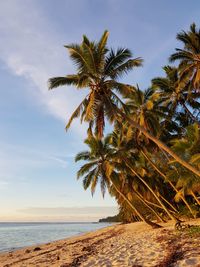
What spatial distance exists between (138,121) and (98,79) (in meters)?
10.4

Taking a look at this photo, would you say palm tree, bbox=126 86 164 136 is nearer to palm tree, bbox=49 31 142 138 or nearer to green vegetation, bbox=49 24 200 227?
green vegetation, bbox=49 24 200 227

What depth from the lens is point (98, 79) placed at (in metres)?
17.2

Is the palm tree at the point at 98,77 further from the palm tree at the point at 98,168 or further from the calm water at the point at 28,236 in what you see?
the calm water at the point at 28,236

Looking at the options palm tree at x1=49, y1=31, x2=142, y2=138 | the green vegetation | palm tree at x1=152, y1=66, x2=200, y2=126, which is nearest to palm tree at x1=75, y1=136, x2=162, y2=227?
the green vegetation

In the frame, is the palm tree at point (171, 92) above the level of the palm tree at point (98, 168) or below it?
above

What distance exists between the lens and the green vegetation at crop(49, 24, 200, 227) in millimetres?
17328

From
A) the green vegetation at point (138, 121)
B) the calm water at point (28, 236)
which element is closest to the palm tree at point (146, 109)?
the green vegetation at point (138, 121)

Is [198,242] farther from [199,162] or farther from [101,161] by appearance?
[101,161]

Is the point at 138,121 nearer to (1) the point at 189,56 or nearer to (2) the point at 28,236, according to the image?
(1) the point at 189,56

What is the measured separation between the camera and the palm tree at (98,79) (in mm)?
17125

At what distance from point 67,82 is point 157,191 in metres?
22.7

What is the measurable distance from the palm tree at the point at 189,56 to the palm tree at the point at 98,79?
7.56m

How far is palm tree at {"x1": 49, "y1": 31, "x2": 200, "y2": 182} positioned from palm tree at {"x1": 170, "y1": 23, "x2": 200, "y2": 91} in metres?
7.56

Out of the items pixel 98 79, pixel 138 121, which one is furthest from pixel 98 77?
pixel 138 121
